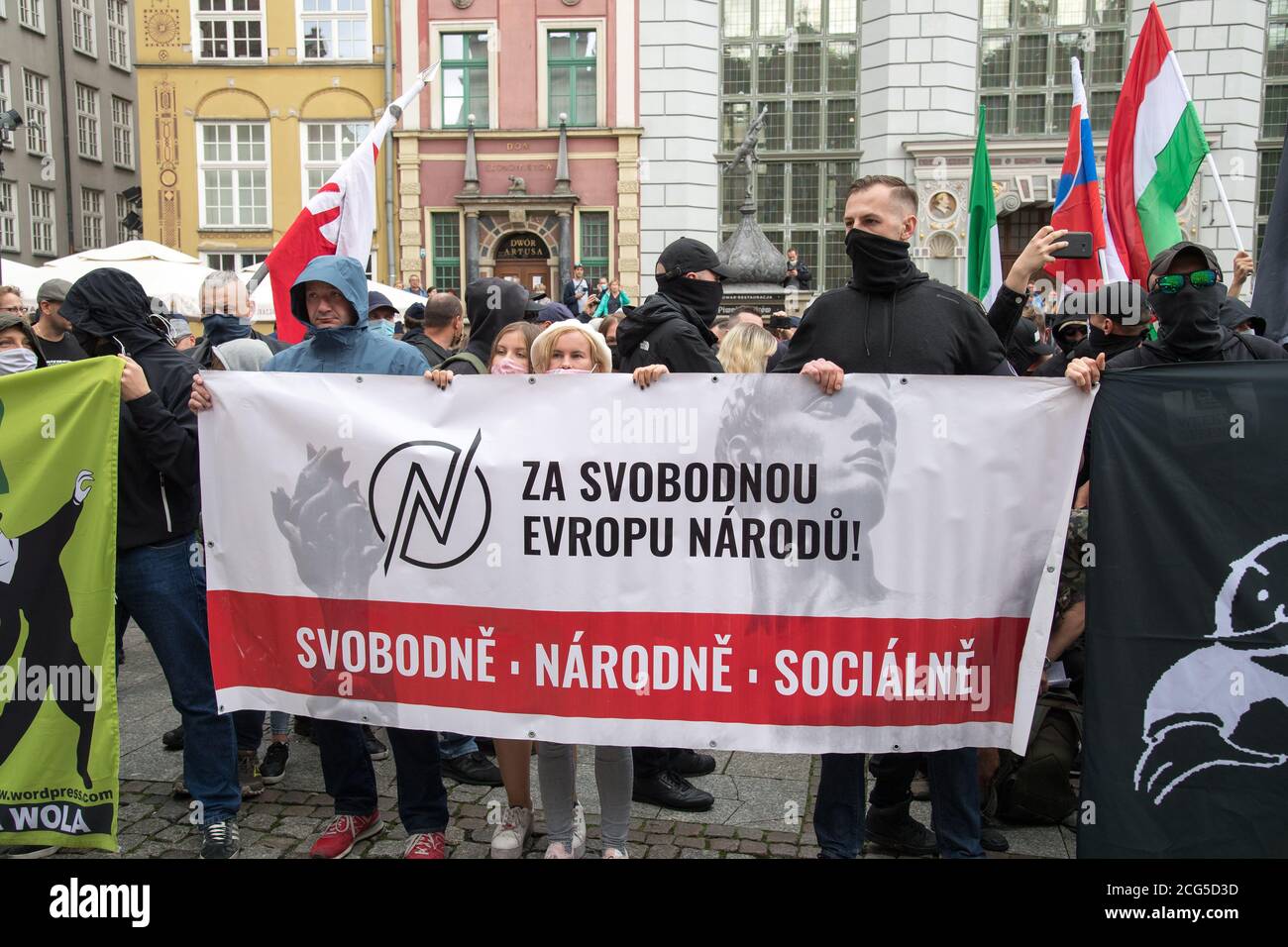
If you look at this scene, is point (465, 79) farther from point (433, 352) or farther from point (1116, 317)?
point (1116, 317)

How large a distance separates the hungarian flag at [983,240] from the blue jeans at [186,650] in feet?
18.6

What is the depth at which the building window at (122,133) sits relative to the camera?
35.8 metres

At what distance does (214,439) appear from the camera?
13.0 feet

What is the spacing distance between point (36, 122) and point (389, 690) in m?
34.5

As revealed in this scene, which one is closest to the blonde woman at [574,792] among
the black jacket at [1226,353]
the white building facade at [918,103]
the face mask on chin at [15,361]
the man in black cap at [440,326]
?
the black jacket at [1226,353]

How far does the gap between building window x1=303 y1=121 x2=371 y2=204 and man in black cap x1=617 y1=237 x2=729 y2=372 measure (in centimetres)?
2223

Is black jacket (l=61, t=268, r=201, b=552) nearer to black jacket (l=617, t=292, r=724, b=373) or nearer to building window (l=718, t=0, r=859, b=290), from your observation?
black jacket (l=617, t=292, r=724, b=373)

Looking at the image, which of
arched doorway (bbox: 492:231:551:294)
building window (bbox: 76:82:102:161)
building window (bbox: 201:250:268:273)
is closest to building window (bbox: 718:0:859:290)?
arched doorway (bbox: 492:231:551:294)

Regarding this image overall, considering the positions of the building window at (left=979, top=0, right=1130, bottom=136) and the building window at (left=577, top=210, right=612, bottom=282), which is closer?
the building window at (left=979, top=0, right=1130, bottom=136)

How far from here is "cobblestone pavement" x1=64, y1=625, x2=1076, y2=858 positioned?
4.14 metres

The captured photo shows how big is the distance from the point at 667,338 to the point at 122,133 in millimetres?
37699

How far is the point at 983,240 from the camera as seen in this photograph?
7.77 metres
